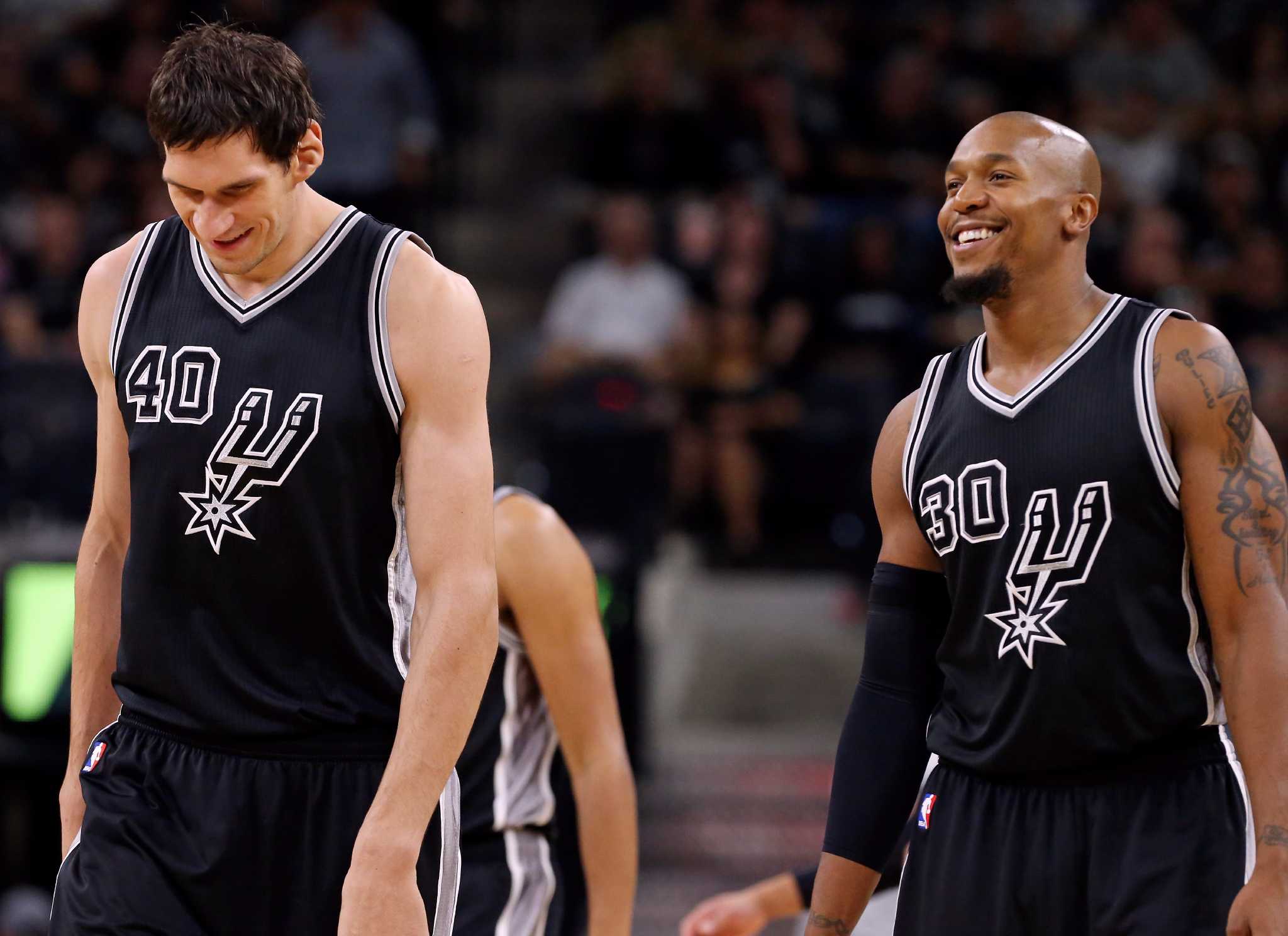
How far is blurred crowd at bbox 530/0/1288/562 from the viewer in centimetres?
927

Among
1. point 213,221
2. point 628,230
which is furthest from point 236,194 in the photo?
point 628,230

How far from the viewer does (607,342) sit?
978 centimetres

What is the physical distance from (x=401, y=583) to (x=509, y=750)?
3.03ft

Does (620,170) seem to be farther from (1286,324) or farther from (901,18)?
(1286,324)

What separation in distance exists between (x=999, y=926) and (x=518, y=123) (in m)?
9.56

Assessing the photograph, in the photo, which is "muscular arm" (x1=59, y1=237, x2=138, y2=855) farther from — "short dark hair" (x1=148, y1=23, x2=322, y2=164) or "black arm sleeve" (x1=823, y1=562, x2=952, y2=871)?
"black arm sleeve" (x1=823, y1=562, x2=952, y2=871)

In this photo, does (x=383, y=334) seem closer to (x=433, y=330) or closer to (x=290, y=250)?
(x=433, y=330)

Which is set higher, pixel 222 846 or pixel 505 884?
pixel 222 846

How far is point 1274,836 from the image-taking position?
2926 millimetres

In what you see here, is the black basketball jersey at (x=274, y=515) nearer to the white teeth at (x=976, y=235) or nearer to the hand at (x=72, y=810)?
the hand at (x=72, y=810)

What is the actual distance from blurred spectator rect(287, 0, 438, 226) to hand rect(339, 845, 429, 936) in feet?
24.9

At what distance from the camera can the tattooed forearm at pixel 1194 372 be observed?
10.2 feet

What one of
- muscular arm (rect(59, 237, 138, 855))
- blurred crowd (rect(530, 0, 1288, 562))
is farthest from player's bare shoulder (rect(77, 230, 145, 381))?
blurred crowd (rect(530, 0, 1288, 562))

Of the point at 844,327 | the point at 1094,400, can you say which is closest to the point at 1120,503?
the point at 1094,400
